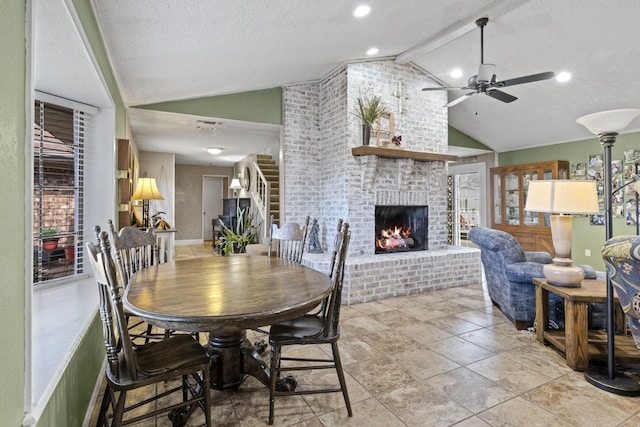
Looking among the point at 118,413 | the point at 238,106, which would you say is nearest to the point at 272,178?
the point at 238,106

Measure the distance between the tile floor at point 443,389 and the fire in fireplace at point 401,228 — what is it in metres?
1.86

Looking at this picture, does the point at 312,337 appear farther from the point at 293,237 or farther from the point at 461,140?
the point at 461,140

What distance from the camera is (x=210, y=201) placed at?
11023mm

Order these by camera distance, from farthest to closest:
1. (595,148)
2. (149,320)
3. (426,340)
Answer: (595,148) < (426,340) < (149,320)

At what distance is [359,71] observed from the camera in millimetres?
4703

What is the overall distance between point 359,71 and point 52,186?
3780 mm

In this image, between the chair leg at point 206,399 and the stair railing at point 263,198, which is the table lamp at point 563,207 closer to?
the chair leg at point 206,399

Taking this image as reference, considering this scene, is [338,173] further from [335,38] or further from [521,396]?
[521,396]

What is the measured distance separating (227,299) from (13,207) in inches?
34.8

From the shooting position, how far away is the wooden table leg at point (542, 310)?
9.52 feet

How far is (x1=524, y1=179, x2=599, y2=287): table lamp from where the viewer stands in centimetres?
253

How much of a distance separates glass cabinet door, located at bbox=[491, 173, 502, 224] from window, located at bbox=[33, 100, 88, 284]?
7350mm

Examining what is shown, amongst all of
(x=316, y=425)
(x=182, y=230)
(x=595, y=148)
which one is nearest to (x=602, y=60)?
(x=595, y=148)

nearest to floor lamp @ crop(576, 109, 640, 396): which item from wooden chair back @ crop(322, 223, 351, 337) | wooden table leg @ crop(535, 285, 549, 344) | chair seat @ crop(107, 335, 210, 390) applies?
wooden table leg @ crop(535, 285, 549, 344)
